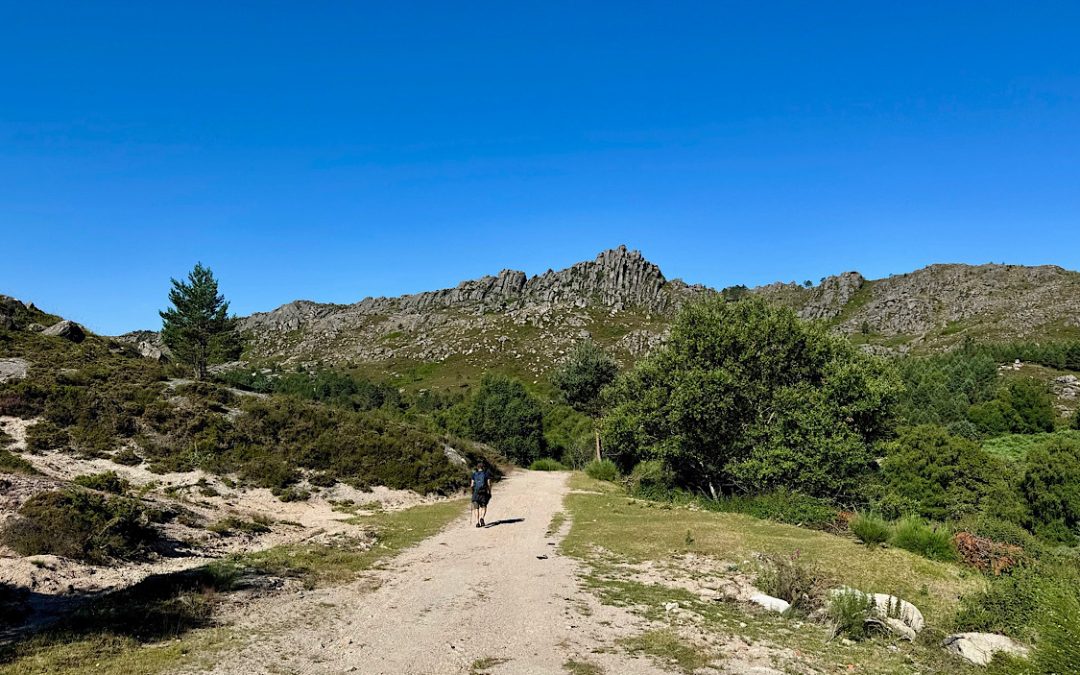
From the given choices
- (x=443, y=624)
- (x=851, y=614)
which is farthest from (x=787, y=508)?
(x=443, y=624)

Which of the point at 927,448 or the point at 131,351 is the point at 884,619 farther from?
the point at 131,351

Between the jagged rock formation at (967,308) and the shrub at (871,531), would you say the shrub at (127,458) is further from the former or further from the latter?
the jagged rock formation at (967,308)

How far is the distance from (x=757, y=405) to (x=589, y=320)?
125567mm

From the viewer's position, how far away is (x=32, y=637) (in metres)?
7.41

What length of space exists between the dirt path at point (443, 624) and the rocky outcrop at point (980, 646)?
5.04 m

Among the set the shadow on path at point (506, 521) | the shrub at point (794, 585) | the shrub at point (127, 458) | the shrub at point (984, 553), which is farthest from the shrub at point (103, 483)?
the shrub at point (984, 553)

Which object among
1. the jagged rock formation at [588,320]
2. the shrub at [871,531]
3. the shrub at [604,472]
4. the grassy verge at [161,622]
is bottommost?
the shrub at [604,472]

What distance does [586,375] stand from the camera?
188 ft

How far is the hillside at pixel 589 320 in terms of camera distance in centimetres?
13350

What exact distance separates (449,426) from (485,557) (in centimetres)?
4928

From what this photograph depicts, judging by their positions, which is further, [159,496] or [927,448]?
[927,448]

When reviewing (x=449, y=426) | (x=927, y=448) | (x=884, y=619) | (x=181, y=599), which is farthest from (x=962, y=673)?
(x=449, y=426)

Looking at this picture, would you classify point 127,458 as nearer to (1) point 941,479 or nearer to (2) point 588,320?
(1) point 941,479


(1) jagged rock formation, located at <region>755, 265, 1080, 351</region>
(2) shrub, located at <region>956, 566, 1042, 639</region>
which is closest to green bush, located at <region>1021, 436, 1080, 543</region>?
(2) shrub, located at <region>956, 566, 1042, 639</region>
